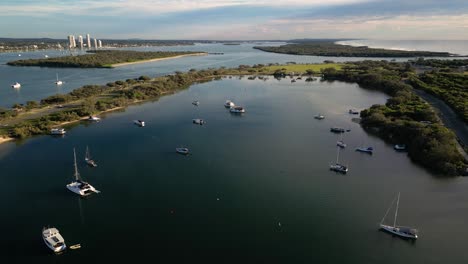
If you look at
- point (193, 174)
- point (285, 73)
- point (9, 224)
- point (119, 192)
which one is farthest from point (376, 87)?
point (9, 224)

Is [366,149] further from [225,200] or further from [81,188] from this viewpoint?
[81,188]

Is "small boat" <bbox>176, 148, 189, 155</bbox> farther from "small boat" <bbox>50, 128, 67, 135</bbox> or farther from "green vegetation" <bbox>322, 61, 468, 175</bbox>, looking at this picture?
"green vegetation" <bbox>322, 61, 468, 175</bbox>

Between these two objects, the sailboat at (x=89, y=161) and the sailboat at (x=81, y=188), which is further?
the sailboat at (x=89, y=161)

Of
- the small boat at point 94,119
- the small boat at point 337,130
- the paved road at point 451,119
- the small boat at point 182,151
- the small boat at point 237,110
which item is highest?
the paved road at point 451,119

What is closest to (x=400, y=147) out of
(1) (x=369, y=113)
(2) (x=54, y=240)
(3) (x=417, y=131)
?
(3) (x=417, y=131)

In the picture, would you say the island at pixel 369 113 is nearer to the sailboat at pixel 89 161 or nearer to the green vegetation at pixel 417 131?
the green vegetation at pixel 417 131

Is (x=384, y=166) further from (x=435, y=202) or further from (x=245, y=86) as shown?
(x=245, y=86)

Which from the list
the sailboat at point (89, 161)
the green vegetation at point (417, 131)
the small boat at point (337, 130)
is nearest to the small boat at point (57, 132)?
the sailboat at point (89, 161)
